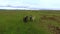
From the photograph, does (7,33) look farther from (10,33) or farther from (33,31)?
(33,31)

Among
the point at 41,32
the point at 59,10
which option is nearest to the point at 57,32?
the point at 41,32

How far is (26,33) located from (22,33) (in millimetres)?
89

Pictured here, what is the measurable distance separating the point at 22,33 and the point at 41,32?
0.46 meters

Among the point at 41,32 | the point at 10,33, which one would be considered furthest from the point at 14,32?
the point at 41,32

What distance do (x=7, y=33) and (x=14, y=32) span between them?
0.17 meters

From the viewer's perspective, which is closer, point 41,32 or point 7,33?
point 7,33

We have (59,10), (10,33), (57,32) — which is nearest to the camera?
(10,33)

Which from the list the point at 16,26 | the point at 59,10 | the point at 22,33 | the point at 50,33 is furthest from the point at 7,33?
the point at 59,10

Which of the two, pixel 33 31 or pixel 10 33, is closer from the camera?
pixel 10 33

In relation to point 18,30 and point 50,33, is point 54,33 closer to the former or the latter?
point 50,33

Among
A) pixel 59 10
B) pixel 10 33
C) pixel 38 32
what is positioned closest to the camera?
pixel 10 33

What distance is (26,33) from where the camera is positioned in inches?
122

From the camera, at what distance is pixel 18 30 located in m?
3.28

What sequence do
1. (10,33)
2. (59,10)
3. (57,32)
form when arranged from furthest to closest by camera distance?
(59,10), (57,32), (10,33)
